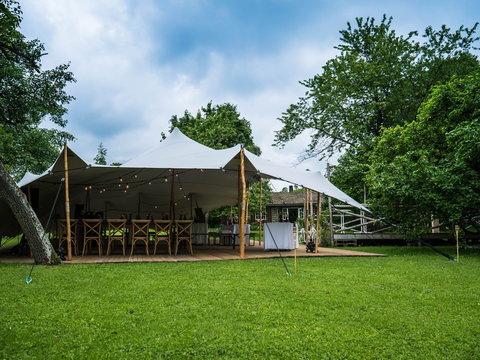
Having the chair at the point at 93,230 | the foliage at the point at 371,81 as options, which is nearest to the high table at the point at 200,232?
the chair at the point at 93,230

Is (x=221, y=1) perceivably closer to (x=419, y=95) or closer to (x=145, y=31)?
(x=145, y=31)

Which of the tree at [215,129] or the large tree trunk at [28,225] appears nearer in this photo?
the large tree trunk at [28,225]

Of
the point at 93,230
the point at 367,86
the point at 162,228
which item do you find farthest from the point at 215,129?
the point at 93,230

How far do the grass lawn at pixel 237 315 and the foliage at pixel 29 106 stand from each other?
1051cm

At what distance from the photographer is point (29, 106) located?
45.8 feet

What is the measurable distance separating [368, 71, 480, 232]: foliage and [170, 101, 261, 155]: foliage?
11.5 metres

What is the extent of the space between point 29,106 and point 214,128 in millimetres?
9547

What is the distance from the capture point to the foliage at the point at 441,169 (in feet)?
26.9

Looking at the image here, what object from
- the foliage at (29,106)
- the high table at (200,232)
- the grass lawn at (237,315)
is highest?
the foliage at (29,106)

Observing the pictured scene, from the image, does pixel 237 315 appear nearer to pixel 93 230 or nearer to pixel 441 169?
pixel 93 230

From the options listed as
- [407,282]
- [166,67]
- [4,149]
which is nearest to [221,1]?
[166,67]

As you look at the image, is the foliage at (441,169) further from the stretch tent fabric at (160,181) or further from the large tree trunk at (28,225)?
the large tree trunk at (28,225)

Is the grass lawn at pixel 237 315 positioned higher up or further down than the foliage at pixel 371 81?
further down

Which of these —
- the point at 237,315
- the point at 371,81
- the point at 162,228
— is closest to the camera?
the point at 237,315
